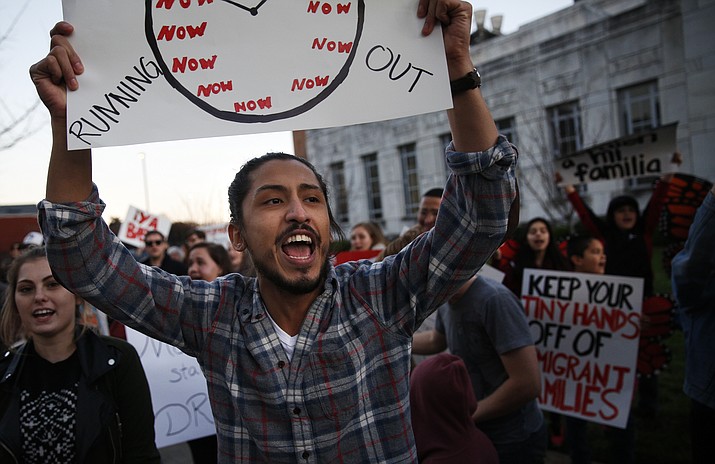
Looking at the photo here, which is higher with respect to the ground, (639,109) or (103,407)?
(639,109)

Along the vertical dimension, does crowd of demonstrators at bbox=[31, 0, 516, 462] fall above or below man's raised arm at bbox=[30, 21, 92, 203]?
below

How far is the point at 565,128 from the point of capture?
15.1 m

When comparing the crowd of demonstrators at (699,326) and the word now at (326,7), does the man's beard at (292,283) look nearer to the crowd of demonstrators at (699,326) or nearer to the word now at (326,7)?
the word now at (326,7)

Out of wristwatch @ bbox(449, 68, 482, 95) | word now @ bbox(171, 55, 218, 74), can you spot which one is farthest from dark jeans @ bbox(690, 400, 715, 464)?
word now @ bbox(171, 55, 218, 74)

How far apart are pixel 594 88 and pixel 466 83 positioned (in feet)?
47.5

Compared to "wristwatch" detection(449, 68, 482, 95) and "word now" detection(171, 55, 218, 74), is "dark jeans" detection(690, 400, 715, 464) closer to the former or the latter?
"wristwatch" detection(449, 68, 482, 95)

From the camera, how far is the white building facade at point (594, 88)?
12.5 meters

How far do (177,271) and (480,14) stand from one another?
1587 cm

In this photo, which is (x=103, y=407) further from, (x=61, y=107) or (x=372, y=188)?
(x=372, y=188)

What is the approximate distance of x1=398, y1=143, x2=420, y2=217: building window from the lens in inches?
782

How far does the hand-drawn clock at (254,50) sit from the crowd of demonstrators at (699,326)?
194cm

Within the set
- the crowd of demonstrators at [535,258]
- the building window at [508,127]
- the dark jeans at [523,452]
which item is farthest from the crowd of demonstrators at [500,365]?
the building window at [508,127]

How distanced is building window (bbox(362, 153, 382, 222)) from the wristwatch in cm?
2002

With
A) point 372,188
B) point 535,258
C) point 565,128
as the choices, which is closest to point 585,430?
point 535,258
